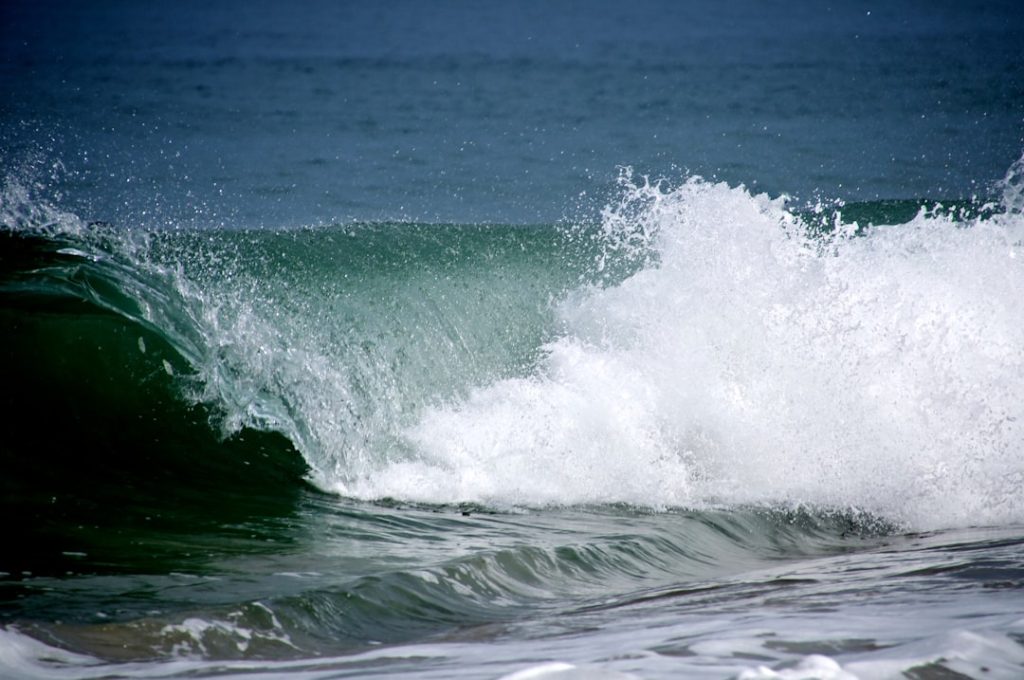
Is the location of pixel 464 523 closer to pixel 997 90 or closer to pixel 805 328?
pixel 805 328

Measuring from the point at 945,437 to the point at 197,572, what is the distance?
436cm

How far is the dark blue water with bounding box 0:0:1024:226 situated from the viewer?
18531 mm

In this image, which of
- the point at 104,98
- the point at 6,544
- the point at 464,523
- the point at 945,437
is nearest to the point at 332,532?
the point at 464,523

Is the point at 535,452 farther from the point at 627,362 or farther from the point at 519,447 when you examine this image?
the point at 627,362

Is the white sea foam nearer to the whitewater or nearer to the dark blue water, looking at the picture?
the whitewater

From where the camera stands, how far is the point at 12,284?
A: 23.0ft

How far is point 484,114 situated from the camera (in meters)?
29.4

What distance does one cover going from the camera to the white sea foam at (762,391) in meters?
6.18

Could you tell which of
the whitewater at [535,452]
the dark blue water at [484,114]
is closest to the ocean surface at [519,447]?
the whitewater at [535,452]

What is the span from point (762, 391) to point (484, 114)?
76.6 feet

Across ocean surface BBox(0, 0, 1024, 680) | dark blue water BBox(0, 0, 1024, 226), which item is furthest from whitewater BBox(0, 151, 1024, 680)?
dark blue water BBox(0, 0, 1024, 226)

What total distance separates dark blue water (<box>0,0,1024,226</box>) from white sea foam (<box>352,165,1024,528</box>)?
8570 mm

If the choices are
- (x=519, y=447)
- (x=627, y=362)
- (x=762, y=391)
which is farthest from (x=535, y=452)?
(x=762, y=391)

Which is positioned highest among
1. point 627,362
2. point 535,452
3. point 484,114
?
point 484,114
